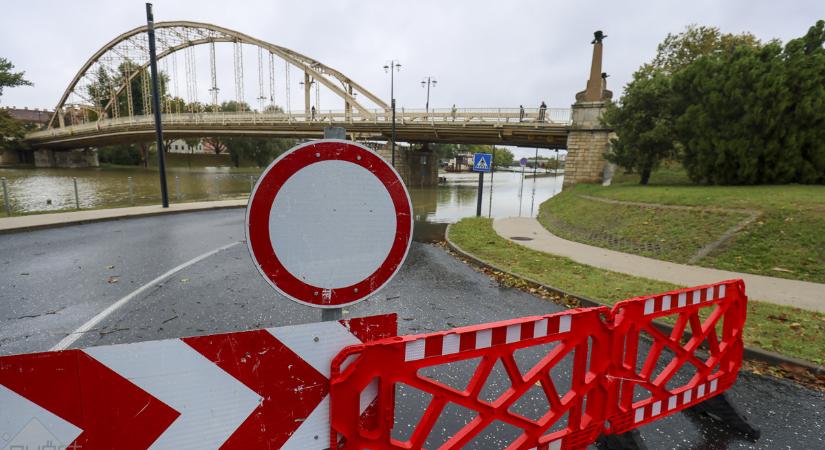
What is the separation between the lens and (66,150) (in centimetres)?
6681

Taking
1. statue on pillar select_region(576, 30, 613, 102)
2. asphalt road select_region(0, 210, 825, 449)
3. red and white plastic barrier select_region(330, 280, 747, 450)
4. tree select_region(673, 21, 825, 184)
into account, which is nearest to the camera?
red and white plastic barrier select_region(330, 280, 747, 450)

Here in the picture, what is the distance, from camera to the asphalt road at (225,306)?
116 inches

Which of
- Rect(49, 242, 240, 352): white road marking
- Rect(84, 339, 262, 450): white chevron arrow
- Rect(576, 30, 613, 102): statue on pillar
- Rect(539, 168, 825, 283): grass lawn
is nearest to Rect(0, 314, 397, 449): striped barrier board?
Rect(84, 339, 262, 450): white chevron arrow

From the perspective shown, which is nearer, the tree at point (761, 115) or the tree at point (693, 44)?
the tree at point (761, 115)

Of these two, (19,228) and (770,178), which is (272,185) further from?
(770,178)

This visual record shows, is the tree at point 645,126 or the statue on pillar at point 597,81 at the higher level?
the statue on pillar at point 597,81

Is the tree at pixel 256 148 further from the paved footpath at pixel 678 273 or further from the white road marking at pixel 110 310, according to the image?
the white road marking at pixel 110 310

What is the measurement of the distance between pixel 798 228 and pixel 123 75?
303 ft

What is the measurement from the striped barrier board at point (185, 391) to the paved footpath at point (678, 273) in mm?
7058

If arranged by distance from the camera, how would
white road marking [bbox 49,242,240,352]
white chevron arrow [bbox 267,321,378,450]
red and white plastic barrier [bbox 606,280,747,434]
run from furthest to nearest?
1. white road marking [bbox 49,242,240,352]
2. red and white plastic barrier [bbox 606,280,747,434]
3. white chevron arrow [bbox 267,321,378,450]

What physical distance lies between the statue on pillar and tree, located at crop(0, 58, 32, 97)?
42.0 meters

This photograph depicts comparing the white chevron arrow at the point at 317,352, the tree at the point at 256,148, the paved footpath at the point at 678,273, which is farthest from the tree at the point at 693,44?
the tree at the point at 256,148

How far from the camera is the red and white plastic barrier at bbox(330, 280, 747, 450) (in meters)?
1.67

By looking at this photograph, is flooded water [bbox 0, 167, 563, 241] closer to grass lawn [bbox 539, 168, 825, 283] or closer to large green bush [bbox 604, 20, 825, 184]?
grass lawn [bbox 539, 168, 825, 283]
